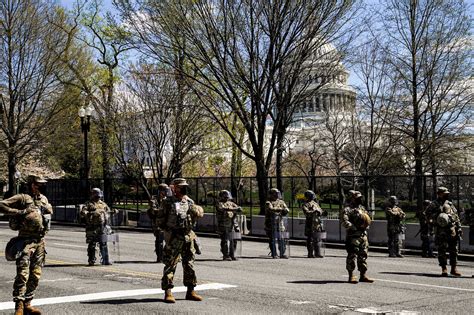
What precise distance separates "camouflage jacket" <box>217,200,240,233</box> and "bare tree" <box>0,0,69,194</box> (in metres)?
24.9

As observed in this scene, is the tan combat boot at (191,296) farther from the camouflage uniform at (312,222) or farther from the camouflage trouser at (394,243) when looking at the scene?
the camouflage trouser at (394,243)

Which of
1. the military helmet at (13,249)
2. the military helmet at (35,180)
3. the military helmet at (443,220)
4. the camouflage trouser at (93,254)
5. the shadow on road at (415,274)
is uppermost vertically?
the military helmet at (35,180)

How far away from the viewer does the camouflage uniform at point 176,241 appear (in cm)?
1021

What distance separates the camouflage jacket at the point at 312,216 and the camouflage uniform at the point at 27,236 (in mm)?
10376

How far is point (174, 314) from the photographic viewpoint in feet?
30.8

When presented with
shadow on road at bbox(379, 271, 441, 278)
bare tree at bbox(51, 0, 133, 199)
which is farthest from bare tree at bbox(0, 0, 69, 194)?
shadow on road at bbox(379, 271, 441, 278)

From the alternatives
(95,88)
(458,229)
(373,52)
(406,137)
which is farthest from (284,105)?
(95,88)

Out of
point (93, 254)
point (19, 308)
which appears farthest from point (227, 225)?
point (19, 308)

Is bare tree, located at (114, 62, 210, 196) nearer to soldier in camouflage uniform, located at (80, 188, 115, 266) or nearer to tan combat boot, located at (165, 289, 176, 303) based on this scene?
soldier in camouflage uniform, located at (80, 188, 115, 266)

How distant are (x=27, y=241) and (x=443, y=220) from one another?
850 cm

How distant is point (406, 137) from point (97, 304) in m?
26.5

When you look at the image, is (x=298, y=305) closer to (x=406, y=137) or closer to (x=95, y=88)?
(x=406, y=137)

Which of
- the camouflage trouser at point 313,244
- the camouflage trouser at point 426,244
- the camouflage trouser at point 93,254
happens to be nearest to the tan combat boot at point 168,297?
the camouflage trouser at point 93,254

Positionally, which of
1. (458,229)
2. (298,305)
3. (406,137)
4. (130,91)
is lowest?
(298,305)
